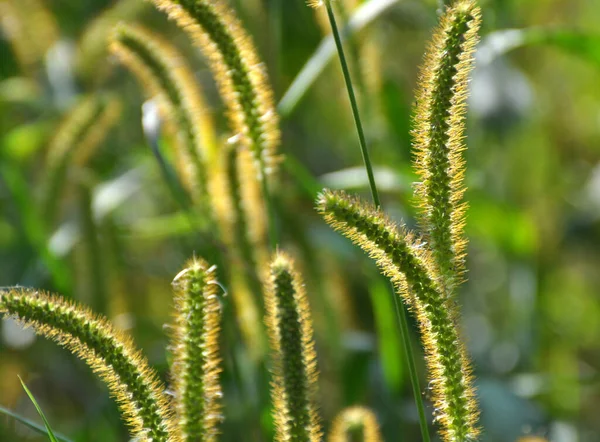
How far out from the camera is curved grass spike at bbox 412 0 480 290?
0.91 meters

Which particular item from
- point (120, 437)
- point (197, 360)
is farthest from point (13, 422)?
point (197, 360)

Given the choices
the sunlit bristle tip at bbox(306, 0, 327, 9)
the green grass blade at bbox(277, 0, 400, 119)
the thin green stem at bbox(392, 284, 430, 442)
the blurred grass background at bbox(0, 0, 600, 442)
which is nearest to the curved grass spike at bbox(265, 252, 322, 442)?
the thin green stem at bbox(392, 284, 430, 442)

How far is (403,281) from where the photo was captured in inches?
35.9

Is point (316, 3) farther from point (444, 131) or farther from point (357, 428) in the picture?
point (357, 428)

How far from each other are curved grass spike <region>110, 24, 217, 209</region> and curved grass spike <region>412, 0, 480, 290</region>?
66 cm

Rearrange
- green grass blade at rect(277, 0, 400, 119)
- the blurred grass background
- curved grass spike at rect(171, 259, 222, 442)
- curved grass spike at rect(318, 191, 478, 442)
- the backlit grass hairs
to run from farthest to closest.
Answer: the blurred grass background, green grass blade at rect(277, 0, 400, 119), the backlit grass hairs, curved grass spike at rect(171, 259, 222, 442), curved grass spike at rect(318, 191, 478, 442)

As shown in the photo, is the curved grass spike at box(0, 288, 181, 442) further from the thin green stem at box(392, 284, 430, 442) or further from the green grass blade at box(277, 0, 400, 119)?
the green grass blade at box(277, 0, 400, 119)

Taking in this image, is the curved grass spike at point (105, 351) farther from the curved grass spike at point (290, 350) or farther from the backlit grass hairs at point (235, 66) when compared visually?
the backlit grass hairs at point (235, 66)

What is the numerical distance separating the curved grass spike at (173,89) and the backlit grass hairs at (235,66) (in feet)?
0.76

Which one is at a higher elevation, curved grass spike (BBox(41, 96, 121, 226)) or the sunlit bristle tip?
curved grass spike (BBox(41, 96, 121, 226))

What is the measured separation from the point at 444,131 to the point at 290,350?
1.02 feet

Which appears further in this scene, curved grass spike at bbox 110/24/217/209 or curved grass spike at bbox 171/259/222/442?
curved grass spike at bbox 110/24/217/209

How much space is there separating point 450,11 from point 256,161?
1.46 feet

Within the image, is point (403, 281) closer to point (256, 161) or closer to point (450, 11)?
point (450, 11)
